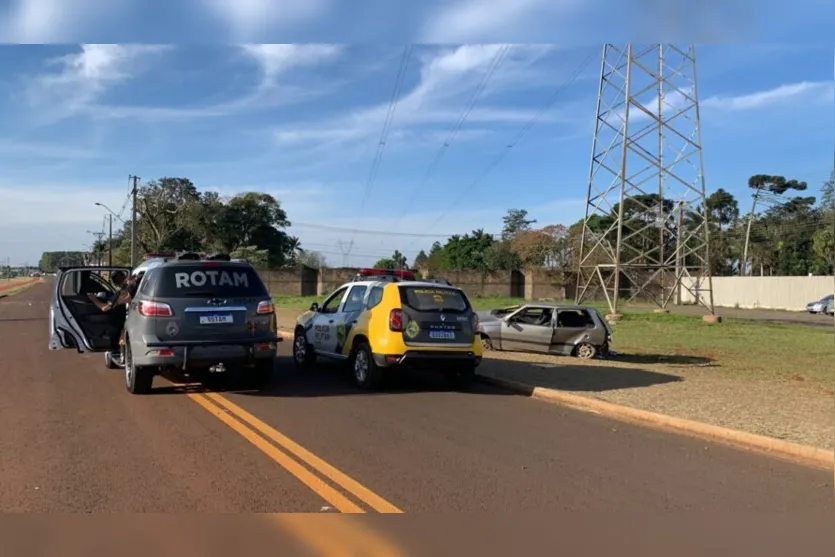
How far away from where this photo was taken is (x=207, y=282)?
9555 mm

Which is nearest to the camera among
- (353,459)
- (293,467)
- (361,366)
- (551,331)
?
(293,467)

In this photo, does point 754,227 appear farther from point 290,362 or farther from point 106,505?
point 106,505

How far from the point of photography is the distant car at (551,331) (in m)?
15.8

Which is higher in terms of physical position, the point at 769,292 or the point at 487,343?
the point at 769,292

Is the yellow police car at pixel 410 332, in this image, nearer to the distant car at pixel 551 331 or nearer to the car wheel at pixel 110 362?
the car wheel at pixel 110 362

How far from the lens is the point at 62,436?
7109 mm

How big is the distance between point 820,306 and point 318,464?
49.1m

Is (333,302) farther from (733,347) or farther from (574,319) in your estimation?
(733,347)

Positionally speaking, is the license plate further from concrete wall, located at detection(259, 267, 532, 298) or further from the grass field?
concrete wall, located at detection(259, 267, 532, 298)

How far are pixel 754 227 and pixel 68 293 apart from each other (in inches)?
3204

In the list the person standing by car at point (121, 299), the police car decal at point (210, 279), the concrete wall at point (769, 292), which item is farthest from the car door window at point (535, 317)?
the concrete wall at point (769, 292)

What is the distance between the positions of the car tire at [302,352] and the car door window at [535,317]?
546 cm

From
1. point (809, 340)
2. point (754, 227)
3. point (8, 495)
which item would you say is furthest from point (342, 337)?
point (754, 227)

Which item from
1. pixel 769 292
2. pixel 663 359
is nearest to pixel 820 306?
pixel 769 292
